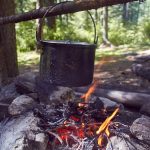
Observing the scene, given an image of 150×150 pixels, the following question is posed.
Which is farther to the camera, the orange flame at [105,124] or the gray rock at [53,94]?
the gray rock at [53,94]

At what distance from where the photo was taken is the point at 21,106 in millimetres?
3535

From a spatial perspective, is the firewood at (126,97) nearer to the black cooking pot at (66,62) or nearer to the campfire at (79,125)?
the campfire at (79,125)

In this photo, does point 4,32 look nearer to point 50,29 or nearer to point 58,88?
point 58,88

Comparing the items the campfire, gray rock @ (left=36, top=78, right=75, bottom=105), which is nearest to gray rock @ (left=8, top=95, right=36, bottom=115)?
gray rock @ (left=36, top=78, right=75, bottom=105)

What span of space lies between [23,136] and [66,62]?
0.79 meters

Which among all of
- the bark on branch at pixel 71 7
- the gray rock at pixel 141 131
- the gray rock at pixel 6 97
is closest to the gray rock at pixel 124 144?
the gray rock at pixel 141 131

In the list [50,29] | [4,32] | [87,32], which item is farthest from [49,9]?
[87,32]

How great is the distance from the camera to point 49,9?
3.16 m

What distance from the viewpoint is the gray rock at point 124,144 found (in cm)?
288

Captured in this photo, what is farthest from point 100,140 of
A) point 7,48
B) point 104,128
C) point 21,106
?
point 7,48

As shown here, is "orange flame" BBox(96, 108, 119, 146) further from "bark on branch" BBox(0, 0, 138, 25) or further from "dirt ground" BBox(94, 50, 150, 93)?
"dirt ground" BBox(94, 50, 150, 93)

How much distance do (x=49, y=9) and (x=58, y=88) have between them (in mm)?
1008

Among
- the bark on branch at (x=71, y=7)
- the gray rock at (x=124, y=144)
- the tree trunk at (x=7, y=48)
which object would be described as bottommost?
the gray rock at (x=124, y=144)

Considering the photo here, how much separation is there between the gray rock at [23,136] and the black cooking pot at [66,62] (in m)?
0.47
